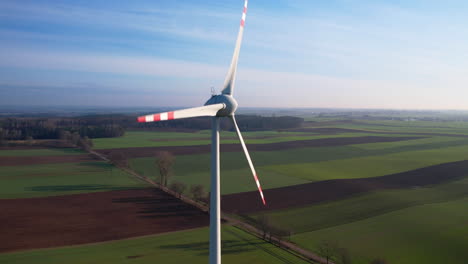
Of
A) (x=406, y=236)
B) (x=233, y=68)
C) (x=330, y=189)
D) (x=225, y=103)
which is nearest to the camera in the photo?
(x=225, y=103)

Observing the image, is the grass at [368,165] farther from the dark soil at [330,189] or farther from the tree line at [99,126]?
the tree line at [99,126]

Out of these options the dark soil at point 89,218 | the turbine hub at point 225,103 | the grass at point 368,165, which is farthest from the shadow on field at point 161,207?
the turbine hub at point 225,103

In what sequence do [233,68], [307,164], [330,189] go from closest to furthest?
[233,68] → [330,189] → [307,164]

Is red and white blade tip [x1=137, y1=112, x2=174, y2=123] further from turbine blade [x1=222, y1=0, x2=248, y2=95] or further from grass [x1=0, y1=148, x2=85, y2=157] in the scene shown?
grass [x1=0, y1=148, x2=85, y2=157]

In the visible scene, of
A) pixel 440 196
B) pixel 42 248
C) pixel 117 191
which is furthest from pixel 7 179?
pixel 440 196

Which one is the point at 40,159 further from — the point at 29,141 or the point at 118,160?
the point at 29,141

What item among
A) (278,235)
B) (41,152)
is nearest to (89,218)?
(278,235)
